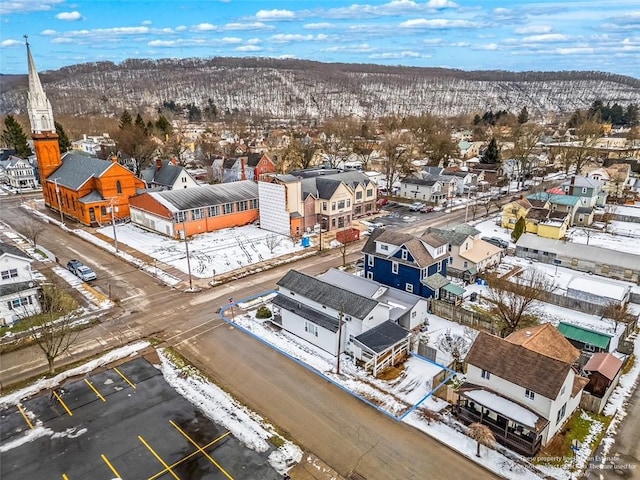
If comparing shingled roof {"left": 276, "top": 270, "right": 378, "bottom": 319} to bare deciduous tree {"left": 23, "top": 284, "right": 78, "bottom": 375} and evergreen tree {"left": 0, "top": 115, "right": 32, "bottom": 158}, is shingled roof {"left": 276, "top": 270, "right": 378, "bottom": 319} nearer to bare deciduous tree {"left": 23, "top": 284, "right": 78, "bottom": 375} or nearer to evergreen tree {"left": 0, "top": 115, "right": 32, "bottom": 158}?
bare deciduous tree {"left": 23, "top": 284, "right": 78, "bottom": 375}

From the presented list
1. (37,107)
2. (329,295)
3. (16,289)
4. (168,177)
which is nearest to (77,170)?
(37,107)

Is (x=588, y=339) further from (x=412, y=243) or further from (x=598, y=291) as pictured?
(x=412, y=243)

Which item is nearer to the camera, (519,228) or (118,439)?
(118,439)

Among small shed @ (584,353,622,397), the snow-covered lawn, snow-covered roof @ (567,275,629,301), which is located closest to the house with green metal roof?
small shed @ (584,353,622,397)

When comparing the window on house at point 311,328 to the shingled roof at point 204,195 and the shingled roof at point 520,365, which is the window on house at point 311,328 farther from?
the shingled roof at point 204,195

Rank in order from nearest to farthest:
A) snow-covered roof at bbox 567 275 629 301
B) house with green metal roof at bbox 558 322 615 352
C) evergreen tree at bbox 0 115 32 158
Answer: house with green metal roof at bbox 558 322 615 352
snow-covered roof at bbox 567 275 629 301
evergreen tree at bbox 0 115 32 158

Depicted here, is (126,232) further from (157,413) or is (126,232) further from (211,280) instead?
(157,413)

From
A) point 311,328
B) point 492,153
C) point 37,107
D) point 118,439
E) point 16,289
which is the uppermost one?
point 37,107
